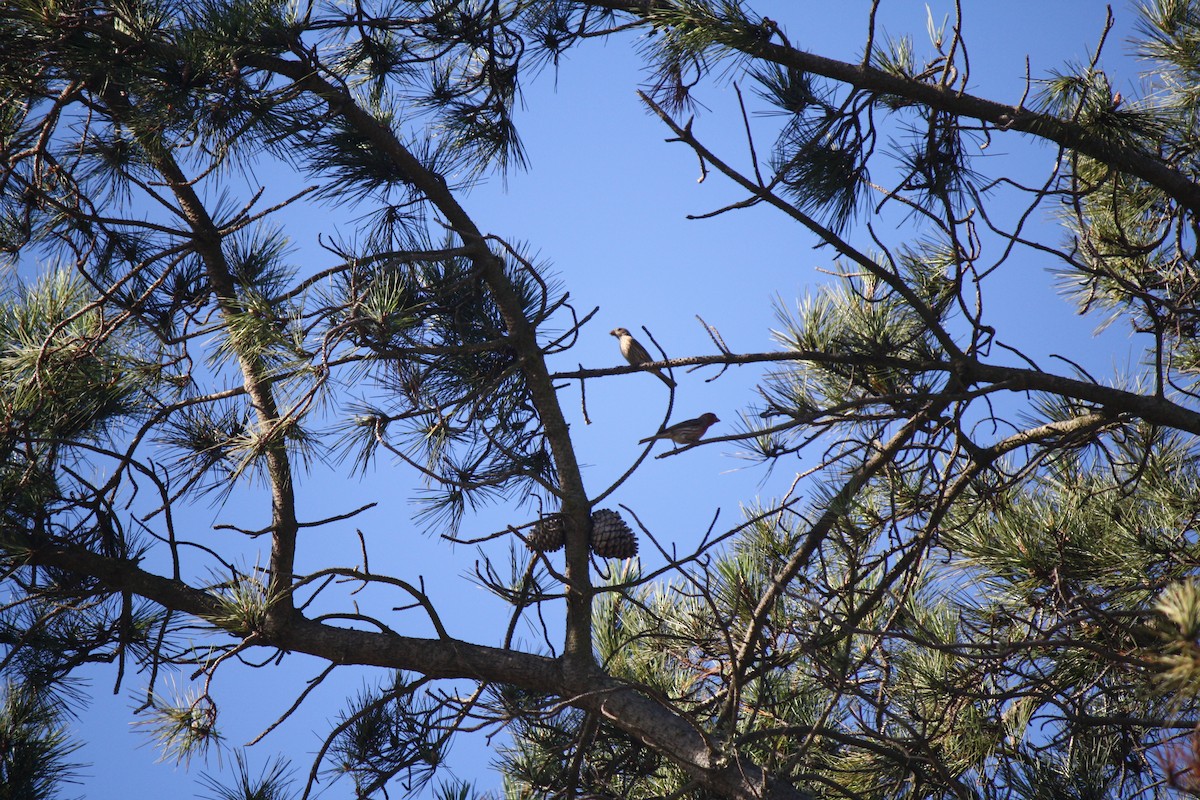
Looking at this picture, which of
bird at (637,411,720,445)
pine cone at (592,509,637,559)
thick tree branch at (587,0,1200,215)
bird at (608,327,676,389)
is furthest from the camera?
bird at (608,327,676,389)

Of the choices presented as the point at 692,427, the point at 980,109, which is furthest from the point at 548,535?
the point at 980,109

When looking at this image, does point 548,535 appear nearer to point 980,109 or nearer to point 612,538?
point 612,538

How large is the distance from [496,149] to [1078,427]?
1735mm

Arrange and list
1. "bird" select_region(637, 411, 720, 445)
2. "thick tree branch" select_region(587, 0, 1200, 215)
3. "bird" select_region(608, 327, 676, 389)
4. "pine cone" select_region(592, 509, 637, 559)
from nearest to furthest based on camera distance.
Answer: "thick tree branch" select_region(587, 0, 1200, 215)
"pine cone" select_region(592, 509, 637, 559)
"bird" select_region(637, 411, 720, 445)
"bird" select_region(608, 327, 676, 389)

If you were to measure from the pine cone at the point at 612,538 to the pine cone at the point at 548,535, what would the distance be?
0.09m

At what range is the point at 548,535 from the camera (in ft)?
7.99

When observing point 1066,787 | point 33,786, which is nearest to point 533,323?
point 1066,787

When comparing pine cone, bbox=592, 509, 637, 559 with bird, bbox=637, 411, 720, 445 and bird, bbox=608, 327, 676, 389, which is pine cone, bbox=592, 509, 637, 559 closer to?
bird, bbox=637, 411, 720, 445

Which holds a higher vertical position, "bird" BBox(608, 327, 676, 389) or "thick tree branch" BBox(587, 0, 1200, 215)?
"bird" BBox(608, 327, 676, 389)

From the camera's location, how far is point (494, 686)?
7.98 ft

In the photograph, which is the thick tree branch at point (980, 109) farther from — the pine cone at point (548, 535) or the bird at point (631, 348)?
the bird at point (631, 348)

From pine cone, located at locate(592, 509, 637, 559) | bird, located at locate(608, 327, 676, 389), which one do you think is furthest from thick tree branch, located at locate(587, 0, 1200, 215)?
bird, located at locate(608, 327, 676, 389)

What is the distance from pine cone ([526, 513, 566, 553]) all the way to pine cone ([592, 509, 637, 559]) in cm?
9

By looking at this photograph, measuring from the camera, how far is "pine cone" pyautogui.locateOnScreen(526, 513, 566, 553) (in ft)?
7.88
